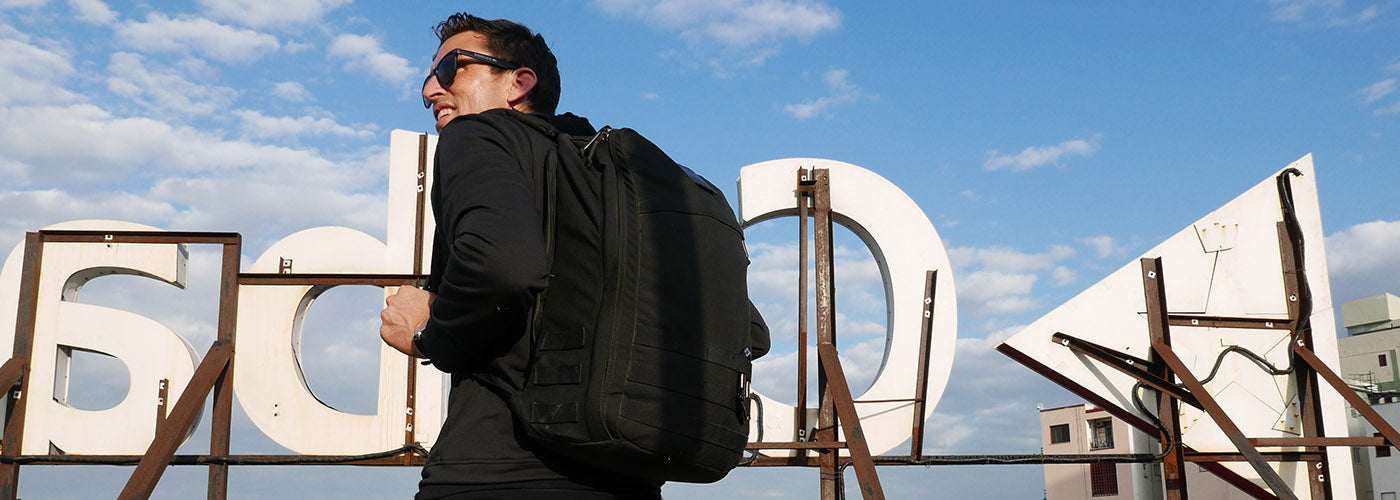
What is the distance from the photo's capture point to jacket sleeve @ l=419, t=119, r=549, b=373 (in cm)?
166

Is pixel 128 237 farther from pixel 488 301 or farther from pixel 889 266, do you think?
pixel 488 301

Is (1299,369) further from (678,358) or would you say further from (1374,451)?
(1374,451)

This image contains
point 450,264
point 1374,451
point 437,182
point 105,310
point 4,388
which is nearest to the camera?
point 450,264

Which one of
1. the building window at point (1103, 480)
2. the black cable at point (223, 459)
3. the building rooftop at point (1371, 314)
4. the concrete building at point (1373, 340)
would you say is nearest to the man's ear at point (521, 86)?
the black cable at point (223, 459)

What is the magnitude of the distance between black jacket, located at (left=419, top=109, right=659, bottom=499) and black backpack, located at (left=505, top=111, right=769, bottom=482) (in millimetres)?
45

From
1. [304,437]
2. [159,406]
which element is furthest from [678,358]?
[159,406]

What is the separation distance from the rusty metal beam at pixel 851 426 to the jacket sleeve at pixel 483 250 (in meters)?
4.11

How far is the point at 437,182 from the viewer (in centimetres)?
194

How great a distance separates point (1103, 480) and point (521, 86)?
56.9 m

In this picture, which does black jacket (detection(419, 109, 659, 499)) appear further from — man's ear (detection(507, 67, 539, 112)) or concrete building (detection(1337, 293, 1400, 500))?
concrete building (detection(1337, 293, 1400, 500))

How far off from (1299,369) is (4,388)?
8270 mm

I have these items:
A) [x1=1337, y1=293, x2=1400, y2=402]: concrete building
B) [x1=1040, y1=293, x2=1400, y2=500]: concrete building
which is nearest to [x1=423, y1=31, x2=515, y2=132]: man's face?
[x1=1040, y1=293, x2=1400, y2=500]: concrete building

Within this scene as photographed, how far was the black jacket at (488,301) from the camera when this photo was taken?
1.67 metres

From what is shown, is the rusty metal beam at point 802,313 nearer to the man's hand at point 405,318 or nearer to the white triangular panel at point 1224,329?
the white triangular panel at point 1224,329
